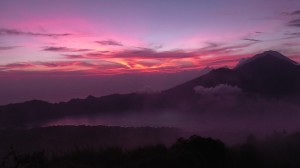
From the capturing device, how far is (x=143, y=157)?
18484 mm

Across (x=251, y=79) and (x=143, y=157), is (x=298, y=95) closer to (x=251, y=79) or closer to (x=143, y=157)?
(x=251, y=79)

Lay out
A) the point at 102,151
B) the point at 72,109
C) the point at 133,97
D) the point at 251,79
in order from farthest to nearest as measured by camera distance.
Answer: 1. the point at 251,79
2. the point at 133,97
3. the point at 72,109
4. the point at 102,151

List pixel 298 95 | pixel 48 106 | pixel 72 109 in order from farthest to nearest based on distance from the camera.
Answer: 1. pixel 298 95
2. pixel 72 109
3. pixel 48 106

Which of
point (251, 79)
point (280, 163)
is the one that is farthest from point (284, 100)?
point (280, 163)

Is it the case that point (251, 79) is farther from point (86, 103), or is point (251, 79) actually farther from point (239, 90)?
point (86, 103)

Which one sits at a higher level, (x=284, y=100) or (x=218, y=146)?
(x=218, y=146)

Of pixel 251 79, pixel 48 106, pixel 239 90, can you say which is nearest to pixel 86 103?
pixel 48 106

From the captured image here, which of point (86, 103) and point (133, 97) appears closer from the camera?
point (86, 103)

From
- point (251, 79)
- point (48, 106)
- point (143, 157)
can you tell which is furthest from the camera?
point (251, 79)

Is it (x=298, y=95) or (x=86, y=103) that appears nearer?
(x=86, y=103)

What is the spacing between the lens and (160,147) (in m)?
19.9

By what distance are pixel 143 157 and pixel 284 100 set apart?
99.1m

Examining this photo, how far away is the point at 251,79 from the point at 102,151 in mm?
113157

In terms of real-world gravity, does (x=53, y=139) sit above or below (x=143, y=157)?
below
